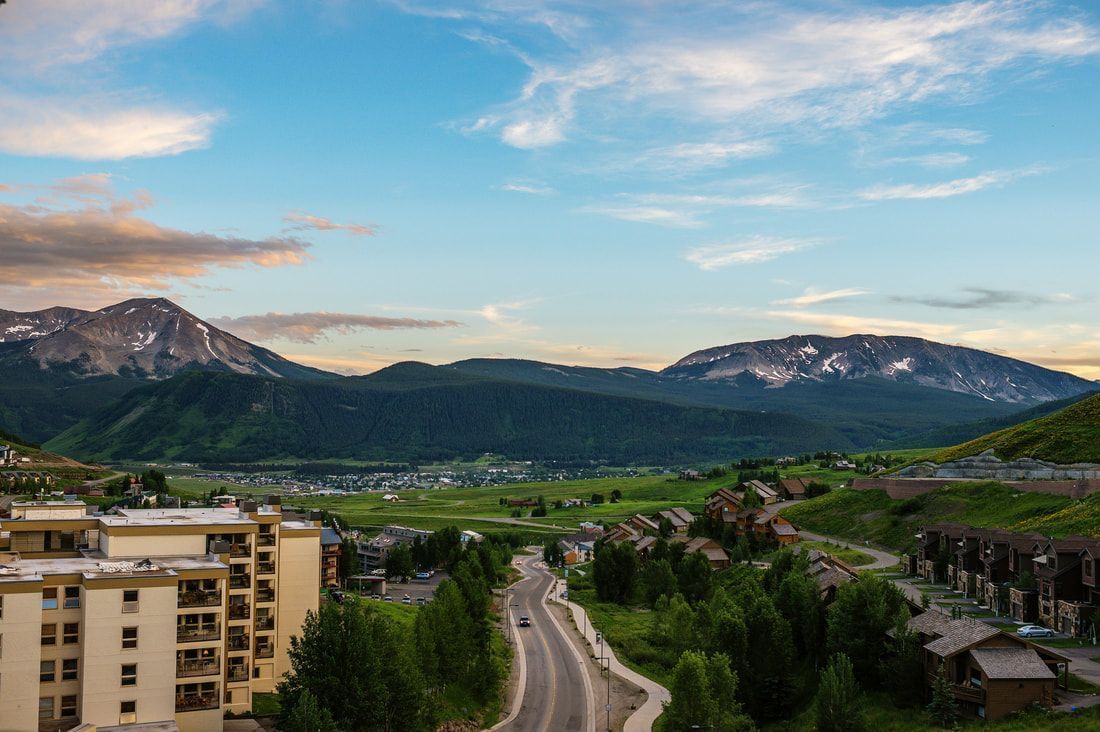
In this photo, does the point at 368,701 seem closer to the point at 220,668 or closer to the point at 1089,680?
the point at 220,668

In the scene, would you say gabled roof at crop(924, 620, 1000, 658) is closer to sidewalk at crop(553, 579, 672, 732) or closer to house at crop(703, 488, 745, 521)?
sidewalk at crop(553, 579, 672, 732)

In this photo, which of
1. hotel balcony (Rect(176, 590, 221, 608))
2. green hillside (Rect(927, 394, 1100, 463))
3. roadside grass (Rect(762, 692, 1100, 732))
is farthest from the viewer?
green hillside (Rect(927, 394, 1100, 463))

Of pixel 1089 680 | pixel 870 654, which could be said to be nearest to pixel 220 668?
pixel 870 654

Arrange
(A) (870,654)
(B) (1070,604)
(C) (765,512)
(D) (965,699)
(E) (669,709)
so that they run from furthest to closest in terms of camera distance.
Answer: (C) (765,512), (B) (1070,604), (A) (870,654), (E) (669,709), (D) (965,699)

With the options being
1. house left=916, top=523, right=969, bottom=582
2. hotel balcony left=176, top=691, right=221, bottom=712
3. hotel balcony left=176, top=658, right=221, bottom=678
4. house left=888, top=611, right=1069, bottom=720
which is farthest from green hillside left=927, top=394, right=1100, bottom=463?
hotel balcony left=176, top=691, right=221, bottom=712

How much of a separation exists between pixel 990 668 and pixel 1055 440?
10815cm

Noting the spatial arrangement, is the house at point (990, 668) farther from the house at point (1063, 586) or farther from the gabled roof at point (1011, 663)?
the house at point (1063, 586)

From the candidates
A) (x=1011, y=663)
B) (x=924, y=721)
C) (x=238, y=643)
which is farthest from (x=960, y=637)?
(x=238, y=643)

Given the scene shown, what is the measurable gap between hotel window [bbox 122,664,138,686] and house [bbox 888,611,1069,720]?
47.0 meters

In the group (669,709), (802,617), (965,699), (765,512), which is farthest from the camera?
(765,512)

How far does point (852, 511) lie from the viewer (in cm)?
14988

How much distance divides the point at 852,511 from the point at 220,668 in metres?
111

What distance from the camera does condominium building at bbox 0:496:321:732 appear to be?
54.0m

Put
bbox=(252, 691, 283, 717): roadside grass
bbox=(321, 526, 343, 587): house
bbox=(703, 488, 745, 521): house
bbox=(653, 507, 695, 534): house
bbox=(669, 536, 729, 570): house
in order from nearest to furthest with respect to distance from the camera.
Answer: bbox=(252, 691, 283, 717): roadside grass < bbox=(321, 526, 343, 587): house < bbox=(669, 536, 729, 570): house < bbox=(703, 488, 745, 521): house < bbox=(653, 507, 695, 534): house
